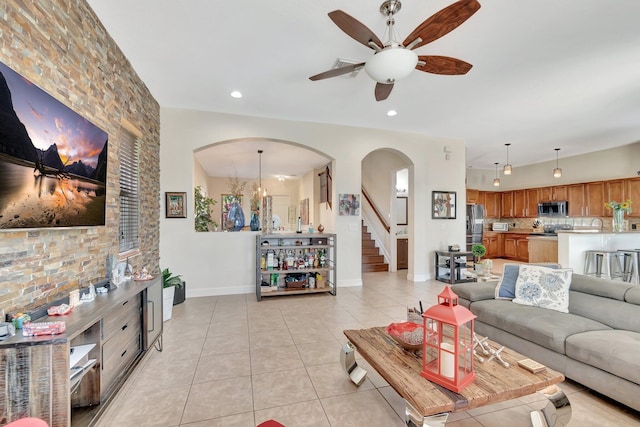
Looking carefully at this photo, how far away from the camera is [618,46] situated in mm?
2828

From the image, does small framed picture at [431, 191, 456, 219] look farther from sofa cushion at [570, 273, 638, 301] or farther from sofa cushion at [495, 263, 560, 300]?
sofa cushion at [570, 273, 638, 301]

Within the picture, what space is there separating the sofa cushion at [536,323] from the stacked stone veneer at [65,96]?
3451 millimetres

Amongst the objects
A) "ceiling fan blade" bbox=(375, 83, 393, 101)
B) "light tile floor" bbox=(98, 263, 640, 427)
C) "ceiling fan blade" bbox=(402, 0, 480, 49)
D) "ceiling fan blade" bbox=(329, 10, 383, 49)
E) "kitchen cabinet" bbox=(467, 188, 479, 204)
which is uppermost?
"ceiling fan blade" bbox=(329, 10, 383, 49)

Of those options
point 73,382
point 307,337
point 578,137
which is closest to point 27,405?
point 73,382

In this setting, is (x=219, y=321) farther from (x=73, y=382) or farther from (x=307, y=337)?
Result: (x=73, y=382)

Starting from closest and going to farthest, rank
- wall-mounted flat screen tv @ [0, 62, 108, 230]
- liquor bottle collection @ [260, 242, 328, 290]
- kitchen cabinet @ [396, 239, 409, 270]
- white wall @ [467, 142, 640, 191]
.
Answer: wall-mounted flat screen tv @ [0, 62, 108, 230] < liquor bottle collection @ [260, 242, 328, 290] < white wall @ [467, 142, 640, 191] < kitchen cabinet @ [396, 239, 409, 270]

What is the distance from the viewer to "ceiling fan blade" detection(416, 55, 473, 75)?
2494 millimetres

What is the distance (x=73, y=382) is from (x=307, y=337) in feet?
6.69

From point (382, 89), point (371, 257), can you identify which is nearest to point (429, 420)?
point (382, 89)

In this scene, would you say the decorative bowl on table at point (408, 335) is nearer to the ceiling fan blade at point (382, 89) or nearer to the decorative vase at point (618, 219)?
the ceiling fan blade at point (382, 89)

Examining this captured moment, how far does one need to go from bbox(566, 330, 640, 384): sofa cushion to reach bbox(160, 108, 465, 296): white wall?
11.5 ft

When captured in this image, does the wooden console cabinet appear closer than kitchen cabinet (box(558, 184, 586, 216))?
Yes

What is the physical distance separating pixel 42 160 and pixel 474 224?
9.36m

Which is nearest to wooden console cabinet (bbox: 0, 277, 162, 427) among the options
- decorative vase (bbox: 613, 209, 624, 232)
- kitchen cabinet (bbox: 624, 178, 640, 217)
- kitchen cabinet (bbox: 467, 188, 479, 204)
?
decorative vase (bbox: 613, 209, 624, 232)
